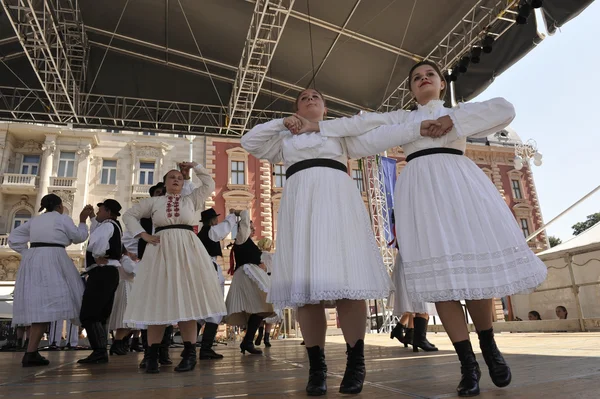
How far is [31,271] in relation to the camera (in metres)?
4.26

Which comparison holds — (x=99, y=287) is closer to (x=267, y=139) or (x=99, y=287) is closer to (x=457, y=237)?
(x=267, y=139)

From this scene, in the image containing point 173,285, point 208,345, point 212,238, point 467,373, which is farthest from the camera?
point 208,345

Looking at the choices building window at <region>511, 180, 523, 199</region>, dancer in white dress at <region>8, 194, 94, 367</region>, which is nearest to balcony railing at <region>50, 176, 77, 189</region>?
dancer in white dress at <region>8, 194, 94, 367</region>

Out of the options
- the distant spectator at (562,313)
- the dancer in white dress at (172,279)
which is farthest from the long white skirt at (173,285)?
the distant spectator at (562,313)

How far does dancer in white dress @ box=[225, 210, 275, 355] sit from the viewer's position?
16.4 feet

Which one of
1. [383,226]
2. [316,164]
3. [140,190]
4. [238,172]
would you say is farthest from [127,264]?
[238,172]

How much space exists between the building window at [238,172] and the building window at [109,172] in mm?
5418

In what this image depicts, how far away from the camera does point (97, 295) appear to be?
167 inches

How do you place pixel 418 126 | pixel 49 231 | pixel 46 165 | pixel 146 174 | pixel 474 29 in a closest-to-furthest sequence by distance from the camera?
pixel 418 126 < pixel 49 231 < pixel 474 29 < pixel 46 165 < pixel 146 174

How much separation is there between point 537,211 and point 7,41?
27004 millimetres

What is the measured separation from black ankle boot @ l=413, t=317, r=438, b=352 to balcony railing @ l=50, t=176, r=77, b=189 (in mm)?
18648

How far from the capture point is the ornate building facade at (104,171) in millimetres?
18859

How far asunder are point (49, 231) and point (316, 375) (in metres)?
3.59

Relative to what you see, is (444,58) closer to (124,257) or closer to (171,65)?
(124,257)
